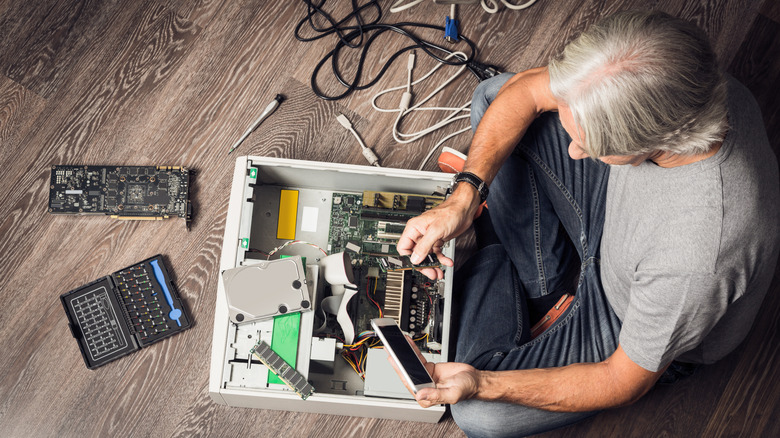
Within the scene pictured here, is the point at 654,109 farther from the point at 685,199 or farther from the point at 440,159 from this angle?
the point at 440,159

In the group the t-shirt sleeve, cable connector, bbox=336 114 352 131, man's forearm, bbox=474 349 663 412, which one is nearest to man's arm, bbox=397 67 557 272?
man's forearm, bbox=474 349 663 412

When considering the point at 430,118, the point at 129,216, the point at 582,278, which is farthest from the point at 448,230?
the point at 129,216

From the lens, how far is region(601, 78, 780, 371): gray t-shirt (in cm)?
85

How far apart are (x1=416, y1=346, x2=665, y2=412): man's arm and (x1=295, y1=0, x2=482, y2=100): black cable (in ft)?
3.17

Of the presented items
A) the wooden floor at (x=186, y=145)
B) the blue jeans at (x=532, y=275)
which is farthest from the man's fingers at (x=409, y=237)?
the wooden floor at (x=186, y=145)

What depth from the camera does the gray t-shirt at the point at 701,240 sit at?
2.77 ft

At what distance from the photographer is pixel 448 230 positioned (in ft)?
3.70

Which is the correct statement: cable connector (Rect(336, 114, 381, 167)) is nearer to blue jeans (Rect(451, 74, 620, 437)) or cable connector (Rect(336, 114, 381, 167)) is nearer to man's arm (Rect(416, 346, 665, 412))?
blue jeans (Rect(451, 74, 620, 437))

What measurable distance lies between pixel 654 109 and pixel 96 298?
150 cm

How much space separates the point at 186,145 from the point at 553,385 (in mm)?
1268

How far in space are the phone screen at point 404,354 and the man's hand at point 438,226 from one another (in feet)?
0.53

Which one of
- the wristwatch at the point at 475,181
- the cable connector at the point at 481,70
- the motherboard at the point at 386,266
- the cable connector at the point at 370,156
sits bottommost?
the motherboard at the point at 386,266

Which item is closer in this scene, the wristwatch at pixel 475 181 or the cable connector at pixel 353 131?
the wristwatch at pixel 475 181

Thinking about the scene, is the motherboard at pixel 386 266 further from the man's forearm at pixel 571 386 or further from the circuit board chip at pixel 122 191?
the circuit board chip at pixel 122 191
